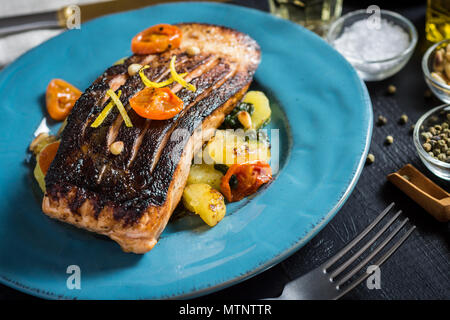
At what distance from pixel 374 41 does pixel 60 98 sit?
10.5 feet

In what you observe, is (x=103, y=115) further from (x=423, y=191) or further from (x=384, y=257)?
(x=423, y=191)

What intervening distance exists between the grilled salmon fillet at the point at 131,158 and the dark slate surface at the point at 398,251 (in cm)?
72

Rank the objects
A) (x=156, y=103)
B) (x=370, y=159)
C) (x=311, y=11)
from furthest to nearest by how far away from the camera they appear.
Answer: (x=311, y=11) → (x=370, y=159) → (x=156, y=103)

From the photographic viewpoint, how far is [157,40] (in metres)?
4.25

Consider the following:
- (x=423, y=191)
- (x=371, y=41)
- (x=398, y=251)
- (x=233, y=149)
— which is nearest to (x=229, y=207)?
(x=233, y=149)

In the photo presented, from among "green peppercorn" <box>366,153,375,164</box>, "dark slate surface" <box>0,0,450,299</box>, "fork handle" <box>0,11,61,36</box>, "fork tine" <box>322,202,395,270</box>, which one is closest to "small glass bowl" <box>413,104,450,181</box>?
"dark slate surface" <box>0,0,450,299</box>

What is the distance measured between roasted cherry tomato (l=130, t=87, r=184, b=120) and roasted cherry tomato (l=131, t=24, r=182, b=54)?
701 millimetres

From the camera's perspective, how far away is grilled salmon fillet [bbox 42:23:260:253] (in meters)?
3.28

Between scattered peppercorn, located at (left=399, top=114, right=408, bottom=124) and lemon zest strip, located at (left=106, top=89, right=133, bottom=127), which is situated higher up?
lemon zest strip, located at (left=106, top=89, right=133, bottom=127)

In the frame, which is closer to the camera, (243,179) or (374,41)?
(243,179)

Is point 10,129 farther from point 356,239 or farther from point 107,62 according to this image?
point 356,239

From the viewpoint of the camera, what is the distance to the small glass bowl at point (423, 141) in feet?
12.2

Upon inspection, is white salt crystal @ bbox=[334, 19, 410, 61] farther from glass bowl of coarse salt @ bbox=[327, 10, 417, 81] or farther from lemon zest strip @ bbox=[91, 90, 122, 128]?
lemon zest strip @ bbox=[91, 90, 122, 128]

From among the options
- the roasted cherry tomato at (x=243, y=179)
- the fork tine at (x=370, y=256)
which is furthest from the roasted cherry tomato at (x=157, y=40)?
the fork tine at (x=370, y=256)
